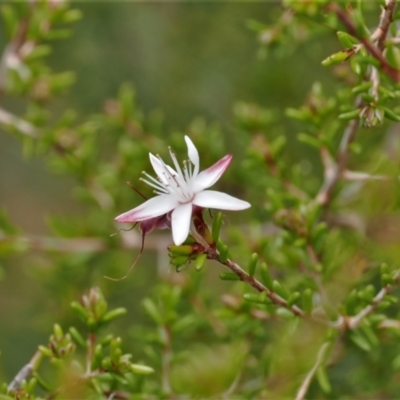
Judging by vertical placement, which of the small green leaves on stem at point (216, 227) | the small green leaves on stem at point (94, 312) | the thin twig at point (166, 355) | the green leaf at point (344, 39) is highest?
the green leaf at point (344, 39)

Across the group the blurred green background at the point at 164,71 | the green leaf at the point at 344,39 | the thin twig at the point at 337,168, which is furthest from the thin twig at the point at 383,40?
the blurred green background at the point at 164,71

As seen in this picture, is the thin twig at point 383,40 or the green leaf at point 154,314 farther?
the green leaf at point 154,314

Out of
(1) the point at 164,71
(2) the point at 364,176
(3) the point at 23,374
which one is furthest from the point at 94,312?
(1) the point at 164,71

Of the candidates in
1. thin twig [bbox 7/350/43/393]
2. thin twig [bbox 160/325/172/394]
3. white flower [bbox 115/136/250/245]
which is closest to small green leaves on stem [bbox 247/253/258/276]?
white flower [bbox 115/136/250/245]

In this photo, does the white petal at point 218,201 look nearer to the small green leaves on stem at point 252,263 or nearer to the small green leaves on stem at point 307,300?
the small green leaves on stem at point 252,263

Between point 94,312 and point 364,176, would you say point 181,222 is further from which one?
point 364,176

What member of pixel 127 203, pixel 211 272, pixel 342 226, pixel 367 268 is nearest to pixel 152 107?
pixel 211 272

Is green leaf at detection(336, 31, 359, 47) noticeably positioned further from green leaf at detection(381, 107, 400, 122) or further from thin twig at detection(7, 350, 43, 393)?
thin twig at detection(7, 350, 43, 393)
